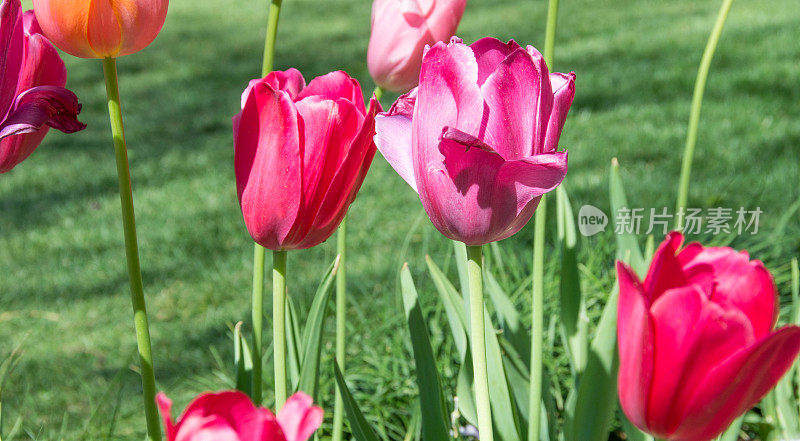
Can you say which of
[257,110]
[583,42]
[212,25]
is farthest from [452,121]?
[212,25]

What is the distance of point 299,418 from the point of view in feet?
1.26

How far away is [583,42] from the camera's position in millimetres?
4742

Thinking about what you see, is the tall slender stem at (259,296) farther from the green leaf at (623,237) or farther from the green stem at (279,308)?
the green leaf at (623,237)

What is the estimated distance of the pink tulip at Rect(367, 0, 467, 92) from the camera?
2.87ft

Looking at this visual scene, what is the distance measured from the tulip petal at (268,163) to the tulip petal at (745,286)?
0.87 feet

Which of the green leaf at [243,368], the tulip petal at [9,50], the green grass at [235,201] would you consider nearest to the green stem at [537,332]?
the green leaf at [243,368]

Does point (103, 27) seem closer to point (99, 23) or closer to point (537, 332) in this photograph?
point (99, 23)

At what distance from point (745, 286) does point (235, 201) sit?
9.14ft

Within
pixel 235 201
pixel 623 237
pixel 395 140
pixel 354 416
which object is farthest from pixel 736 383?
pixel 235 201

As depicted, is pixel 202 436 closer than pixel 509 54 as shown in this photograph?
Yes

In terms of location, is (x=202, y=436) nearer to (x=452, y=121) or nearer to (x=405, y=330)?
(x=452, y=121)

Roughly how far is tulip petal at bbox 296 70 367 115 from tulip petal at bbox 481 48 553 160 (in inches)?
5.0

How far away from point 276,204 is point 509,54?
0.19m

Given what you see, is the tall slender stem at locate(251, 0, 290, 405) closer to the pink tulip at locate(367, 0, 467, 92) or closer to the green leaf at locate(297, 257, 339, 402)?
the green leaf at locate(297, 257, 339, 402)
